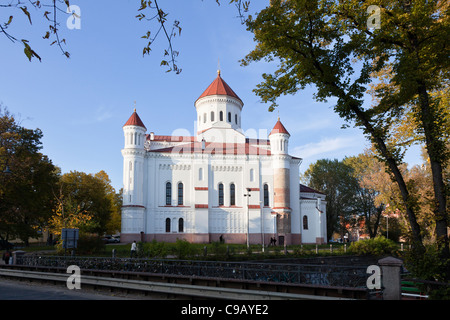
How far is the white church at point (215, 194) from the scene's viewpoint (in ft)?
143

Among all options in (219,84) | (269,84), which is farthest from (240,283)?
(219,84)

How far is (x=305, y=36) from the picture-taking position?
1273 centimetres

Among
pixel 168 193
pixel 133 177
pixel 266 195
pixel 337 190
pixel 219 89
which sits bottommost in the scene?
pixel 266 195

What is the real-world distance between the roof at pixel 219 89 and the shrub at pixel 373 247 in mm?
29985

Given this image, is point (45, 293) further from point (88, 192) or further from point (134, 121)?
point (88, 192)

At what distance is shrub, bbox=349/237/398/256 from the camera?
30.3 metres

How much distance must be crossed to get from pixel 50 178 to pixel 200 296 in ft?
105

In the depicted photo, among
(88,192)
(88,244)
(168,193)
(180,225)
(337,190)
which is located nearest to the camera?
(88,244)

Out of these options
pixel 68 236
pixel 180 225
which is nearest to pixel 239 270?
pixel 68 236

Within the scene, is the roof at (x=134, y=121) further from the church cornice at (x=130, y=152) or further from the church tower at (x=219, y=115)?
the church tower at (x=219, y=115)

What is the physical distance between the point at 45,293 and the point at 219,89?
145ft

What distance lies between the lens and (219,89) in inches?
2094

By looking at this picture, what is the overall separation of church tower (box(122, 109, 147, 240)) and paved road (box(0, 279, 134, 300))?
91.2 ft

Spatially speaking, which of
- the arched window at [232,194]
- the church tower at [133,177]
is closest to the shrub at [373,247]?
the arched window at [232,194]
